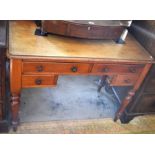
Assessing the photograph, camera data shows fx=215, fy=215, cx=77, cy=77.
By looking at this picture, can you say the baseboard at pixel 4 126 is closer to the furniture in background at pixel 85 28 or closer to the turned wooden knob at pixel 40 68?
the turned wooden knob at pixel 40 68

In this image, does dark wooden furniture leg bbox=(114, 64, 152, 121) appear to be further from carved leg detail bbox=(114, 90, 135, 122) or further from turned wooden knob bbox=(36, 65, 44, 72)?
turned wooden knob bbox=(36, 65, 44, 72)

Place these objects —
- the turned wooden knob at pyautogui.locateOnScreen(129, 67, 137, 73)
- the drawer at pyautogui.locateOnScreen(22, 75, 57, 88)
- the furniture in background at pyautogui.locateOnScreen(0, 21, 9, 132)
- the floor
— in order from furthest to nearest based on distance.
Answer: the floor, the turned wooden knob at pyautogui.locateOnScreen(129, 67, 137, 73), the drawer at pyautogui.locateOnScreen(22, 75, 57, 88), the furniture in background at pyautogui.locateOnScreen(0, 21, 9, 132)

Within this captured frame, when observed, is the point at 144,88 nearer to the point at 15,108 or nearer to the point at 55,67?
the point at 55,67

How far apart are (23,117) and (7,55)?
0.63 metres

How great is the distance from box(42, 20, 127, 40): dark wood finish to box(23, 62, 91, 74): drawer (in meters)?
0.16

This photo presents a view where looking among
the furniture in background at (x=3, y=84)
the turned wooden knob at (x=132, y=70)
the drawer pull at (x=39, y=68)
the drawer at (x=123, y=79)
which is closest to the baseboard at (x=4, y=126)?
the furniture in background at (x=3, y=84)

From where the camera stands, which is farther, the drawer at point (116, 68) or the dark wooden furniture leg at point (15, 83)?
the drawer at point (116, 68)

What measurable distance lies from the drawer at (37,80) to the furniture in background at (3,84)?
11cm

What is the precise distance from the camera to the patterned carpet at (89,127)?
1.40 meters

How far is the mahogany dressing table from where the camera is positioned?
1.01 m

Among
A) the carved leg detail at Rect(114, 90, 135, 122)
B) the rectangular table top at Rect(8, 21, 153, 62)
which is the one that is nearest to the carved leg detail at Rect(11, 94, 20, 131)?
the rectangular table top at Rect(8, 21, 153, 62)

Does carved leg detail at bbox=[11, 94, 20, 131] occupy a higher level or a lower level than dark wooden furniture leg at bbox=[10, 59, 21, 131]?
lower

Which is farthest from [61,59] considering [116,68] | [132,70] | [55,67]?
[132,70]

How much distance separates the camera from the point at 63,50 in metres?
1.06
